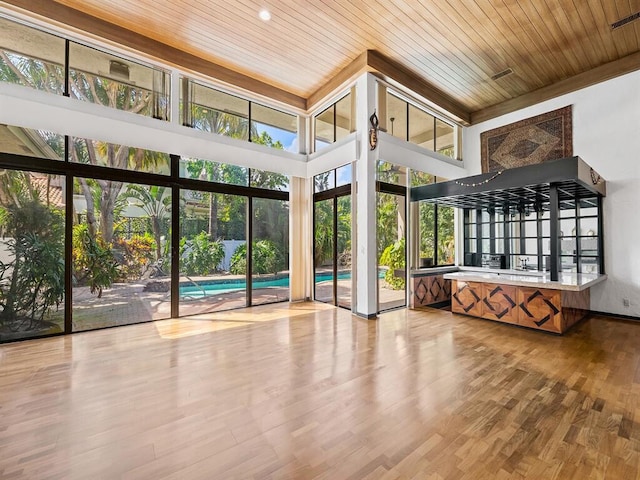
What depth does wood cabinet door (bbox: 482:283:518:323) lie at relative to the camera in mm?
4805

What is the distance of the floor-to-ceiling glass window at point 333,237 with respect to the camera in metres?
6.29

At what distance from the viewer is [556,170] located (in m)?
4.34

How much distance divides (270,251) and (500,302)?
450cm

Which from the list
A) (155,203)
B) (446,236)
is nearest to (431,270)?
(446,236)

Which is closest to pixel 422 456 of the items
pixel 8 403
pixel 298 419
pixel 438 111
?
pixel 298 419

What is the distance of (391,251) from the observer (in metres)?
6.38

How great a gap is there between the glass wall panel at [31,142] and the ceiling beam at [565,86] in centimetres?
860

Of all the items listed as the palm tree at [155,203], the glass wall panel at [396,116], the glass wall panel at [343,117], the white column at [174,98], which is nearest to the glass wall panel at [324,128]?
the glass wall panel at [343,117]

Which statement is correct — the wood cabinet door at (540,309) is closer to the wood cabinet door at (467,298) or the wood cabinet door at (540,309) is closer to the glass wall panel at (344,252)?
the wood cabinet door at (467,298)

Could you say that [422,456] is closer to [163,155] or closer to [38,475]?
[38,475]

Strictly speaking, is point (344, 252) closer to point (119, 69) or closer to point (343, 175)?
point (343, 175)

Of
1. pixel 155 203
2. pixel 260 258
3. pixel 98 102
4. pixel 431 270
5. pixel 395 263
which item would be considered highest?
pixel 98 102

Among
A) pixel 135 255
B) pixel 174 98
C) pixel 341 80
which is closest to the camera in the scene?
pixel 135 255

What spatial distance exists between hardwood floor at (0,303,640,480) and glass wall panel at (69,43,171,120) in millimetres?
3625
